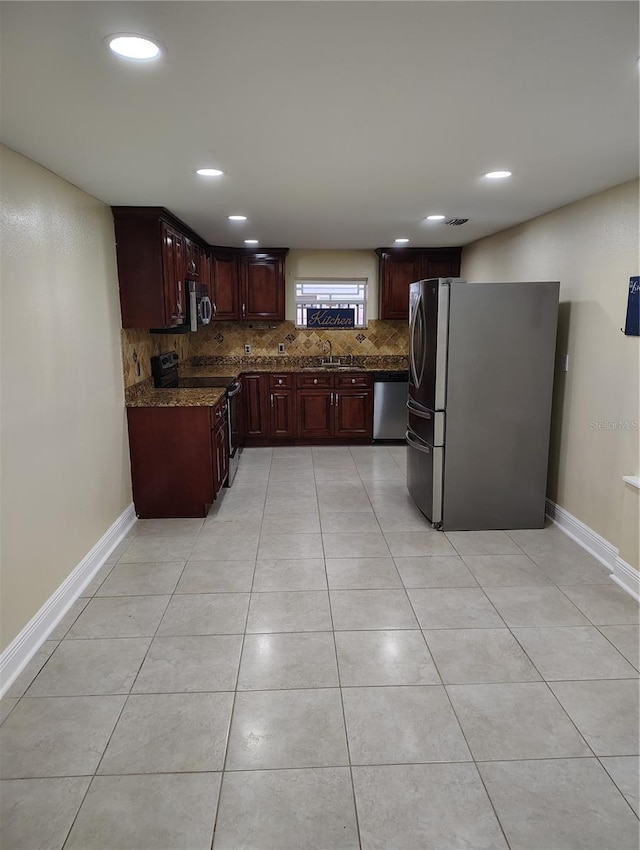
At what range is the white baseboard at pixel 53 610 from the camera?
2301 millimetres

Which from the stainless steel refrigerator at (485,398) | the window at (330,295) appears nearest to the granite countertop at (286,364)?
the window at (330,295)

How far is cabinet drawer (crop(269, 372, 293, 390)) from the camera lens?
6.08 m

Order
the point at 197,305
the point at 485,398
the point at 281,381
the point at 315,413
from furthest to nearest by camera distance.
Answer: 1. the point at 315,413
2. the point at 281,381
3. the point at 197,305
4. the point at 485,398

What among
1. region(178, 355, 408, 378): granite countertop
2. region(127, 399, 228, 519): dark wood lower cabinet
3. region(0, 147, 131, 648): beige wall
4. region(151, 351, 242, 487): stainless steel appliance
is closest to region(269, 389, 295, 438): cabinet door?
region(178, 355, 408, 378): granite countertop

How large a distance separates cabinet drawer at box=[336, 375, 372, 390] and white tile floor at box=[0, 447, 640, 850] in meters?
2.82

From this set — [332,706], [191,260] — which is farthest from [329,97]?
[191,260]

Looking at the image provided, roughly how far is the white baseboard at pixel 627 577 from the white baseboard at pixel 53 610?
305 centimetres

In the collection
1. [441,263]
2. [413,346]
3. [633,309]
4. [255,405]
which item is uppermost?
[441,263]

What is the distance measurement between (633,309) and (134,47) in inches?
109

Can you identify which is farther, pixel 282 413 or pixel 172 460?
pixel 282 413

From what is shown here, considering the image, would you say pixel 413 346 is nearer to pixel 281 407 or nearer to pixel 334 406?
pixel 334 406

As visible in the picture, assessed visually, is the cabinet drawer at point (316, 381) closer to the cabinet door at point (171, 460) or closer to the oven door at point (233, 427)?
the oven door at point (233, 427)

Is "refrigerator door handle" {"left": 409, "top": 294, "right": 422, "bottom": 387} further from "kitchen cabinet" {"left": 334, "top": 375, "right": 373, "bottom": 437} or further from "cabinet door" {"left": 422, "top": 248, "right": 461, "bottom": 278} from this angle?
"cabinet door" {"left": 422, "top": 248, "right": 461, "bottom": 278}

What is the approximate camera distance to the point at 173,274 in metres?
4.09
